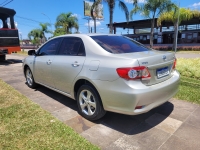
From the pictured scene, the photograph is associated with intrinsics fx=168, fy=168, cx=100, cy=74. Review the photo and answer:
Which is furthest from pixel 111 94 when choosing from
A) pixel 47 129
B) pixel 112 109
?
pixel 47 129

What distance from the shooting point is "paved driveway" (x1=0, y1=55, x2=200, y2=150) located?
8.20 ft

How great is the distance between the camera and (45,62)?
13.5ft

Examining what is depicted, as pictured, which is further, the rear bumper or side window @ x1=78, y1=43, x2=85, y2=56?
side window @ x1=78, y1=43, x2=85, y2=56

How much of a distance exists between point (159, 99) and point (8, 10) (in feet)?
36.7

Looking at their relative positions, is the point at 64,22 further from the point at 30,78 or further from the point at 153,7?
the point at 30,78

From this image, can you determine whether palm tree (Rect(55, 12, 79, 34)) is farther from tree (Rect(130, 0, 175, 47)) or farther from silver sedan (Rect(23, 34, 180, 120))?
silver sedan (Rect(23, 34, 180, 120))

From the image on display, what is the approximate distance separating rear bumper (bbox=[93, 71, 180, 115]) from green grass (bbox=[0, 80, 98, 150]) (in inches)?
27.9

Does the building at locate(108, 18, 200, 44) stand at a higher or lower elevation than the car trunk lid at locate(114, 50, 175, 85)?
higher

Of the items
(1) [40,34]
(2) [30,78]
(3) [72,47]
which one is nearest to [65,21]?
(1) [40,34]

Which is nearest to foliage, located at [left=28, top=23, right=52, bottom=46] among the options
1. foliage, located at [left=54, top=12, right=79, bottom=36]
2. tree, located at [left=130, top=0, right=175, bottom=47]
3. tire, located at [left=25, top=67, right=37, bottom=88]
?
foliage, located at [left=54, top=12, right=79, bottom=36]

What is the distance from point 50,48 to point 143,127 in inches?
112

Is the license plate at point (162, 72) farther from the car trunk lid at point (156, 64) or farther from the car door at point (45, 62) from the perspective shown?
the car door at point (45, 62)

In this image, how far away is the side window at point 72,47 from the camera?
3293 millimetres

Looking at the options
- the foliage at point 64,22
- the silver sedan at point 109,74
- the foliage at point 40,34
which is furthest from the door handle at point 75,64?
the foliage at point 40,34
